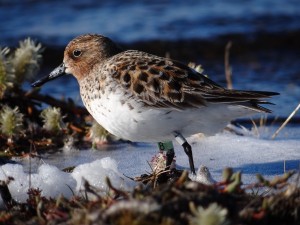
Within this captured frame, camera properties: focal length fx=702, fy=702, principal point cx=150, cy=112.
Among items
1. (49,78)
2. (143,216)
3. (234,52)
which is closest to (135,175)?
(49,78)

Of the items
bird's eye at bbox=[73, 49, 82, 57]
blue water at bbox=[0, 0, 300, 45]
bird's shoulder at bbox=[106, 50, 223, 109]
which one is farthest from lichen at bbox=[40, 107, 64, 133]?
blue water at bbox=[0, 0, 300, 45]

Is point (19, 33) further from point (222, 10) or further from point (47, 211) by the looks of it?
point (47, 211)

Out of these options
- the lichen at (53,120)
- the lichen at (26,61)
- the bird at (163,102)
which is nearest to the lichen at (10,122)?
the lichen at (53,120)

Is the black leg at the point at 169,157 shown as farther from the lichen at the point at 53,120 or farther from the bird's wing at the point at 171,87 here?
the lichen at the point at 53,120

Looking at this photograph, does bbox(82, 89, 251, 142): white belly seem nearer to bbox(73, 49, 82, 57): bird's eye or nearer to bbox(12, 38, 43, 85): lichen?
bbox(73, 49, 82, 57): bird's eye

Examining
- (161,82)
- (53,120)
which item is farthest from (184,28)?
(161,82)

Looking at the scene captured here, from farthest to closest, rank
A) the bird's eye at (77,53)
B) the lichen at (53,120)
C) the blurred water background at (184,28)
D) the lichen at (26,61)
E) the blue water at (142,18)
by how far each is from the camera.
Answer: the blue water at (142,18)
the blurred water background at (184,28)
the lichen at (26,61)
the lichen at (53,120)
the bird's eye at (77,53)
